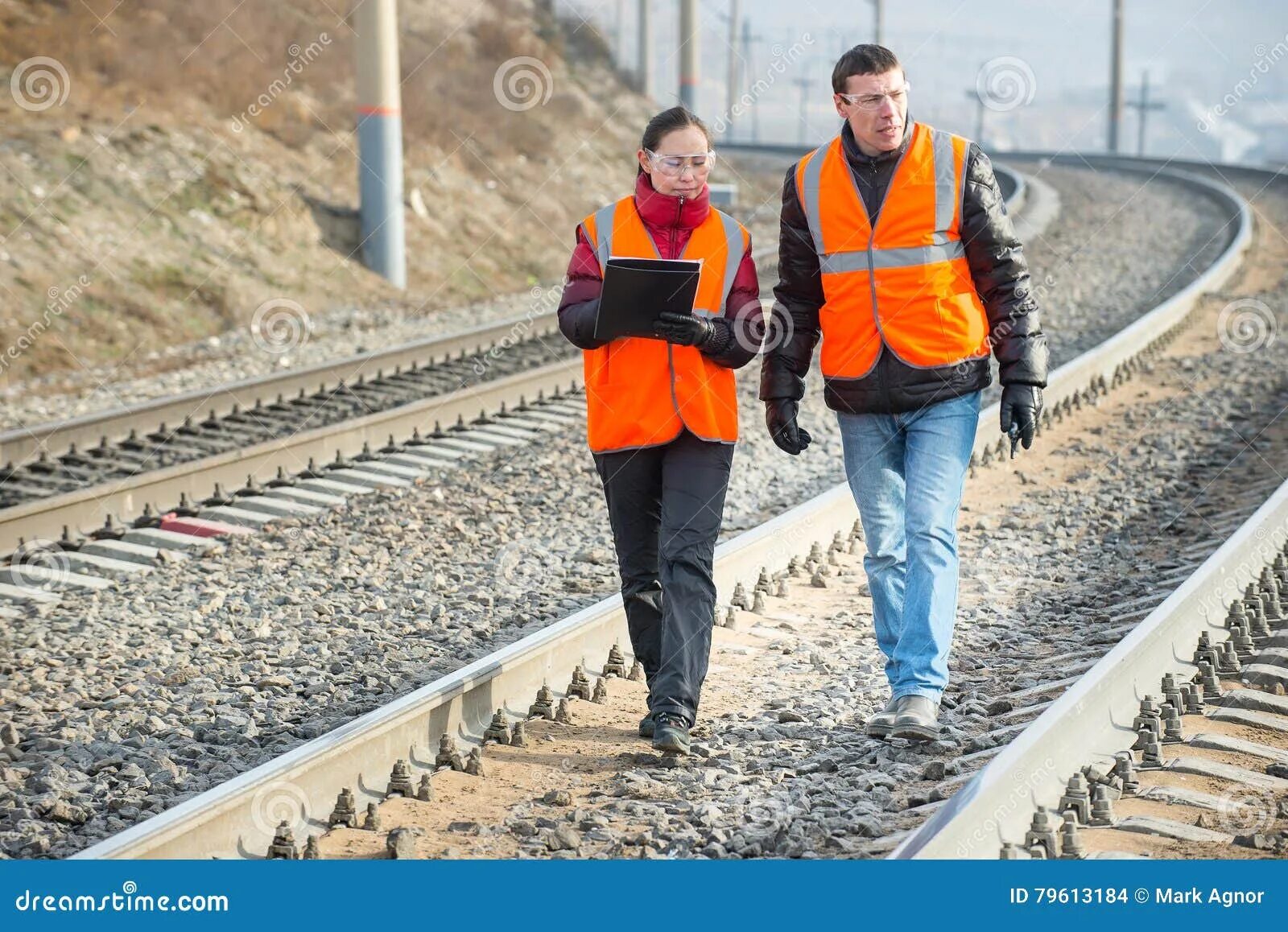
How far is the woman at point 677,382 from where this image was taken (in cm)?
537

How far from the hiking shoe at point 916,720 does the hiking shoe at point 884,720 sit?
26 mm

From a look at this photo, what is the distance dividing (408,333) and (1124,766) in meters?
11.7

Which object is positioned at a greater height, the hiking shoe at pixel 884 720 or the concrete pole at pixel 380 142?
the concrete pole at pixel 380 142

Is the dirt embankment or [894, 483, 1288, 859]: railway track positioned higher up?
the dirt embankment

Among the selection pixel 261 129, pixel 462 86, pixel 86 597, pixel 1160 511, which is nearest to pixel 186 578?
pixel 86 597

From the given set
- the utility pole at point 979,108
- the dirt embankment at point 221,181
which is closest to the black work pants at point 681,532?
the dirt embankment at point 221,181

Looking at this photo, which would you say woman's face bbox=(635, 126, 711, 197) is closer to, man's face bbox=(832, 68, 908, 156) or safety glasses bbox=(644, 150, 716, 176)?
safety glasses bbox=(644, 150, 716, 176)

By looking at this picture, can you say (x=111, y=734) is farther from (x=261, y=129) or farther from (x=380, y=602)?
(x=261, y=129)

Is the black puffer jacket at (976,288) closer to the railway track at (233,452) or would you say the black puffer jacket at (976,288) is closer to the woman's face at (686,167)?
the woman's face at (686,167)

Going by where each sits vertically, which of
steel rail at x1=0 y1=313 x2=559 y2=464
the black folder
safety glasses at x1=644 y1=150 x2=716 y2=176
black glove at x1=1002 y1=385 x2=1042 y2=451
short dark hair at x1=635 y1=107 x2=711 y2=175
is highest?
steel rail at x1=0 y1=313 x2=559 y2=464

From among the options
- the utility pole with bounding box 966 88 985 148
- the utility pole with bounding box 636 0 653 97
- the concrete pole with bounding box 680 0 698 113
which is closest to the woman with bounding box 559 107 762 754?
the concrete pole with bounding box 680 0 698 113

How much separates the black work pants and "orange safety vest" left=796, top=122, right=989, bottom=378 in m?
0.56

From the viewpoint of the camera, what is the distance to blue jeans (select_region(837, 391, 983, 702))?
18.0ft

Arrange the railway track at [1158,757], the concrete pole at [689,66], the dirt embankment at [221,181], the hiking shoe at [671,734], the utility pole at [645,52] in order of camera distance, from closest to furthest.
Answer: the railway track at [1158,757], the hiking shoe at [671,734], the dirt embankment at [221,181], the concrete pole at [689,66], the utility pole at [645,52]
